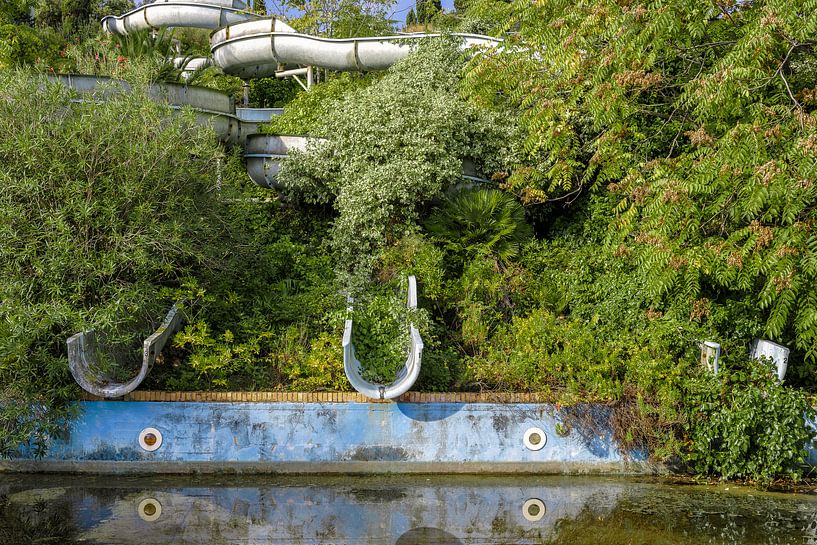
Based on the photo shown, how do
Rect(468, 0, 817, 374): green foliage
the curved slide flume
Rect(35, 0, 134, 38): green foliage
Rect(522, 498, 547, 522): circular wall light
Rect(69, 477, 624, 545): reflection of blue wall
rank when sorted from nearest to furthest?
Rect(69, 477, 624, 545): reflection of blue wall < Rect(522, 498, 547, 522): circular wall light < the curved slide flume < Rect(468, 0, 817, 374): green foliage < Rect(35, 0, 134, 38): green foliage

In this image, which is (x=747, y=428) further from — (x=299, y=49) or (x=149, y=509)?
(x=299, y=49)

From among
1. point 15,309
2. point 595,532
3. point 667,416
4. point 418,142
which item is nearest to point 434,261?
point 418,142

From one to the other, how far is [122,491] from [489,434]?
412 cm

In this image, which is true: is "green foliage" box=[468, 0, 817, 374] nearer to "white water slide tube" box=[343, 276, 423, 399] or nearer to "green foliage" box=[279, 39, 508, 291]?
"green foliage" box=[279, 39, 508, 291]

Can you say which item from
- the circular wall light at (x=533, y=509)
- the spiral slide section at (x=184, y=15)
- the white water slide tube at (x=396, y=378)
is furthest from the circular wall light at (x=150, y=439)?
the spiral slide section at (x=184, y=15)

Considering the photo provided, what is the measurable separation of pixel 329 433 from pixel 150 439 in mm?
2042

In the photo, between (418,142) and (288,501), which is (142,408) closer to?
(288,501)

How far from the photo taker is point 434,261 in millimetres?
10781

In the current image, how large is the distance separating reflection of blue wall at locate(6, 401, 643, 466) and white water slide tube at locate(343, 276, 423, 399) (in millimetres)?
322

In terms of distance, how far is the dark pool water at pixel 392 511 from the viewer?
7.16 meters

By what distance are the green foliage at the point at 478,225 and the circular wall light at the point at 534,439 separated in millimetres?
3061

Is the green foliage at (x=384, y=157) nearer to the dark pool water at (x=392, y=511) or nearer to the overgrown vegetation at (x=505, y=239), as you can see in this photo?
the overgrown vegetation at (x=505, y=239)

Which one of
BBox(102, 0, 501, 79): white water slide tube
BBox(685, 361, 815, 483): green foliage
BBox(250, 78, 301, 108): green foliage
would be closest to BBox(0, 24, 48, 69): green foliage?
BBox(102, 0, 501, 79): white water slide tube

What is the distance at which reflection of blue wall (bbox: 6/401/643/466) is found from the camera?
876 cm
